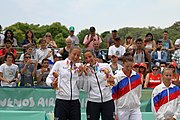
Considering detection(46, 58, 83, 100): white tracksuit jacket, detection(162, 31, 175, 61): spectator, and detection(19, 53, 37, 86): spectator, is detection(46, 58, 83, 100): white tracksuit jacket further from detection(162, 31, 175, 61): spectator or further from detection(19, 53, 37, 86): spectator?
detection(162, 31, 175, 61): spectator

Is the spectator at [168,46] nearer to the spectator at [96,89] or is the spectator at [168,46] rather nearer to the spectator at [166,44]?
the spectator at [166,44]

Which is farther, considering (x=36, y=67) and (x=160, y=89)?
(x=36, y=67)

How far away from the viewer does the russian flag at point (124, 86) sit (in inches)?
276

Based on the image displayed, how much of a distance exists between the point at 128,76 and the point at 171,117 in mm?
1118

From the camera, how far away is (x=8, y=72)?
1070 centimetres

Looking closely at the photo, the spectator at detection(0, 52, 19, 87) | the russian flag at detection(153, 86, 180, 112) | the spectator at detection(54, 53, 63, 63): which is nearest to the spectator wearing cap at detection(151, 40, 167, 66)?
the spectator at detection(54, 53, 63, 63)

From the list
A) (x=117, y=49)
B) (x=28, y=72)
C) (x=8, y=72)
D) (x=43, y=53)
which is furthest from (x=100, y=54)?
(x=8, y=72)

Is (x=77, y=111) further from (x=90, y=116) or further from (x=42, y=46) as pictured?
(x=42, y=46)

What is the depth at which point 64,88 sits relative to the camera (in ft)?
21.7

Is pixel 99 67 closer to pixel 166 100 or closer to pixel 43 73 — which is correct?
pixel 166 100

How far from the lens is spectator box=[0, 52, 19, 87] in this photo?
34.9ft

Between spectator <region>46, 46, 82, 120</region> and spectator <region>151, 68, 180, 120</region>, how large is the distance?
138cm

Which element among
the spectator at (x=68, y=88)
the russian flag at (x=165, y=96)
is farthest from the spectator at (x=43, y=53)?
the russian flag at (x=165, y=96)

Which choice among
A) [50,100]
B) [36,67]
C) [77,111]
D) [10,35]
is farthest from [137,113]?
[10,35]
